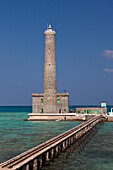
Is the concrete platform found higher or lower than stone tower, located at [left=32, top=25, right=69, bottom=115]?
lower

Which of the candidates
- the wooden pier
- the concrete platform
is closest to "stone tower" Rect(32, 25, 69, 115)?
the concrete platform

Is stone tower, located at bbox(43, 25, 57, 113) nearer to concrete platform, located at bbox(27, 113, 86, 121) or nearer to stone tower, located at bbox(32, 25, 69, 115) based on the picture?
stone tower, located at bbox(32, 25, 69, 115)

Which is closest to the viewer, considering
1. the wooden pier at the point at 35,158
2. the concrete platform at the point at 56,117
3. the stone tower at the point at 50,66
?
the wooden pier at the point at 35,158

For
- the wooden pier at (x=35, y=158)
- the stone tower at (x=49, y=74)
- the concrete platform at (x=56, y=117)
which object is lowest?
the wooden pier at (x=35, y=158)

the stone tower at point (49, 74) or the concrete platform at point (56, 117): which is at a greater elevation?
the stone tower at point (49, 74)

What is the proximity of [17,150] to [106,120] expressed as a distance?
34852mm

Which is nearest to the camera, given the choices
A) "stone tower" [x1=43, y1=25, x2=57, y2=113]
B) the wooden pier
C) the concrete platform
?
the wooden pier

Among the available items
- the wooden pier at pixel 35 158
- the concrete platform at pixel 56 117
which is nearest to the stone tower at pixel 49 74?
the concrete platform at pixel 56 117

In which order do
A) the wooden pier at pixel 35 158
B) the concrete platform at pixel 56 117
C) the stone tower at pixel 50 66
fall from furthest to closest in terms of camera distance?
the concrete platform at pixel 56 117
the stone tower at pixel 50 66
the wooden pier at pixel 35 158

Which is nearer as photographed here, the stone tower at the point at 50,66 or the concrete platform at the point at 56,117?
the stone tower at the point at 50,66

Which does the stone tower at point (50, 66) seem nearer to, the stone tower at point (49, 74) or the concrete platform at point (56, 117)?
the stone tower at point (49, 74)

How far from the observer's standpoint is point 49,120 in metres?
55.3

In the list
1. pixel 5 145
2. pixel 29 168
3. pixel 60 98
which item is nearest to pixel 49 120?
pixel 60 98

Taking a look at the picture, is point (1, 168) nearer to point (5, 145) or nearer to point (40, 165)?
point (40, 165)
